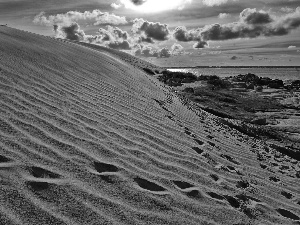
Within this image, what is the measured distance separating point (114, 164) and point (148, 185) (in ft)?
1.32

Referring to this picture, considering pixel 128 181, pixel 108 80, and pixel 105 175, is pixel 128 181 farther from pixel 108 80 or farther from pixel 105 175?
pixel 108 80

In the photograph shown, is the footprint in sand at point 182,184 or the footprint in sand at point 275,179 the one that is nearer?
the footprint in sand at point 182,184

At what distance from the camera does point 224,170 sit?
3.89 metres

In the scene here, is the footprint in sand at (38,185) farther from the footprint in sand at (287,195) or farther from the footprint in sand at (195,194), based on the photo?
the footprint in sand at (287,195)

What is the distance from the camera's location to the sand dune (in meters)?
2.44

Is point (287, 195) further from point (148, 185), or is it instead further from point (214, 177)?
point (148, 185)

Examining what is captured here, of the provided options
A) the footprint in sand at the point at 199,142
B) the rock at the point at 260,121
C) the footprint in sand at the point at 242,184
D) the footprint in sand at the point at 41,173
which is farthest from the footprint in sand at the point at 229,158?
the rock at the point at 260,121

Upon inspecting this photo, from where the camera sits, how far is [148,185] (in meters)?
2.95

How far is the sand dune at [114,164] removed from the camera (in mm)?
2441

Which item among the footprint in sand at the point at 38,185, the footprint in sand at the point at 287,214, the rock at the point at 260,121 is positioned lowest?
the rock at the point at 260,121

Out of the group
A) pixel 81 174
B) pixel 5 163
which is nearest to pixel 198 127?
pixel 81 174

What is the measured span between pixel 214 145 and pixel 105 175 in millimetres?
2454

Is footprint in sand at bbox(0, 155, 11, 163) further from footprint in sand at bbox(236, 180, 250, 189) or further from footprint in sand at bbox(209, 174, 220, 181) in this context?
footprint in sand at bbox(236, 180, 250, 189)

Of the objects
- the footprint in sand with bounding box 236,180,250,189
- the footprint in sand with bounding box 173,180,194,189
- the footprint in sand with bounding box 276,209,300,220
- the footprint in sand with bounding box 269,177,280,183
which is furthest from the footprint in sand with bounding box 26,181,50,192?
the footprint in sand with bounding box 269,177,280,183
